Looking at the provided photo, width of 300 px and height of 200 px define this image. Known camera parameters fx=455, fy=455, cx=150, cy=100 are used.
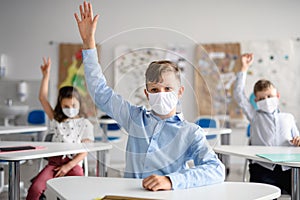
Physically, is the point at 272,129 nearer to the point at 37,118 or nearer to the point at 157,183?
the point at 157,183

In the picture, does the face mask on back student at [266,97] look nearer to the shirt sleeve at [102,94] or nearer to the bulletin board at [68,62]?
the shirt sleeve at [102,94]

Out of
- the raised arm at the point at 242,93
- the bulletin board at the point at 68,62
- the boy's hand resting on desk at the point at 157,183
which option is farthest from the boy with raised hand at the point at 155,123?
the bulletin board at the point at 68,62

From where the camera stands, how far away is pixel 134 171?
67.7 inches

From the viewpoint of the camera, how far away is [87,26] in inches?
65.5

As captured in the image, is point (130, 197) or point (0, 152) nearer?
point (130, 197)

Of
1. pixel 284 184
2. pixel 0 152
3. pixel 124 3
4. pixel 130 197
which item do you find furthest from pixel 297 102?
pixel 130 197

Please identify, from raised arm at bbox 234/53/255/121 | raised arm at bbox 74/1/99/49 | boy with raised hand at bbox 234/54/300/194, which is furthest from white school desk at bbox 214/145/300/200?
raised arm at bbox 74/1/99/49

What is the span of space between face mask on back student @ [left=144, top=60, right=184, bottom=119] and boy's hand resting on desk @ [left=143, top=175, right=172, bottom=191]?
0.28m

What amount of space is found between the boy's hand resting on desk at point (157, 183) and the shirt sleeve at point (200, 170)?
17 millimetres

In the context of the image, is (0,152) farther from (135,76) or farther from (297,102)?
(297,102)

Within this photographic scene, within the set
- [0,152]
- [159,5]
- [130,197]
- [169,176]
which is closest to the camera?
[130,197]

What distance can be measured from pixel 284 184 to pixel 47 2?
16.8ft

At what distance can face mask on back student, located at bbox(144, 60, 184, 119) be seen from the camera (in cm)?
166

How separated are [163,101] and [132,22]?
520 centimetres
